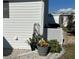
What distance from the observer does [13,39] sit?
28.8 ft

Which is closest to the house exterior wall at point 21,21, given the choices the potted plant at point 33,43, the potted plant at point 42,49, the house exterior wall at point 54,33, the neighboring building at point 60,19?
the potted plant at point 33,43

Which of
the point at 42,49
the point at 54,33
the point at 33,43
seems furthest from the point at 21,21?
the point at 42,49

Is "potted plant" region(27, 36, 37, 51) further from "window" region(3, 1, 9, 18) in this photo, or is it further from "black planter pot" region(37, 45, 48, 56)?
"window" region(3, 1, 9, 18)

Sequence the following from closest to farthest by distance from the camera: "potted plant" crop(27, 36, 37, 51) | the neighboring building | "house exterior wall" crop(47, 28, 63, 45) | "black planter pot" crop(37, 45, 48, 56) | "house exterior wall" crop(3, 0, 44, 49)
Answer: "black planter pot" crop(37, 45, 48, 56)
"potted plant" crop(27, 36, 37, 51)
"house exterior wall" crop(3, 0, 44, 49)
"house exterior wall" crop(47, 28, 63, 45)
the neighboring building

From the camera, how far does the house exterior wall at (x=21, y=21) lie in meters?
8.58

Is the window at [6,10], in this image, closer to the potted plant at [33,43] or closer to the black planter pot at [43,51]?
the potted plant at [33,43]

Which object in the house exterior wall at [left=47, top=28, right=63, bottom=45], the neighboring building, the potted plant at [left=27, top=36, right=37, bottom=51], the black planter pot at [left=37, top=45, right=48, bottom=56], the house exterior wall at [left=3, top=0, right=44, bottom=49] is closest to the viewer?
the black planter pot at [left=37, top=45, right=48, bottom=56]

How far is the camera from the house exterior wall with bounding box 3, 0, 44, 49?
338 inches

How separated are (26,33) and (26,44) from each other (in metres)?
0.51

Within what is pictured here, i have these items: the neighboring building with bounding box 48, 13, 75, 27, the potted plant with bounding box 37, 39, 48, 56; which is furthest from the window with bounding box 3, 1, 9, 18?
the neighboring building with bounding box 48, 13, 75, 27

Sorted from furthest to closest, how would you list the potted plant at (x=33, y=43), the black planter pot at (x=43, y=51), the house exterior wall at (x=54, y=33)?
the house exterior wall at (x=54, y=33) < the potted plant at (x=33, y=43) < the black planter pot at (x=43, y=51)

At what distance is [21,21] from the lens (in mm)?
8688

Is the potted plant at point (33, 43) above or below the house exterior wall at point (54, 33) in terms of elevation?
below
